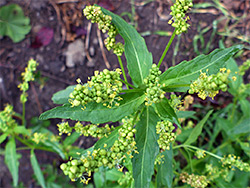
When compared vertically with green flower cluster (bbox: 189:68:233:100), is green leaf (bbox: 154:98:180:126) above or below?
below

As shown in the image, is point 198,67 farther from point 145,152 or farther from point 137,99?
point 145,152

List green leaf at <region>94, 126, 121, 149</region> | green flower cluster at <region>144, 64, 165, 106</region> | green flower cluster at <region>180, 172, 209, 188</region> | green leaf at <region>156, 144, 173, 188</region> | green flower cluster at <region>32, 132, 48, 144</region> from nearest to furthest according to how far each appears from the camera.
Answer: green flower cluster at <region>144, 64, 165, 106</region> → green leaf at <region>94, 126, 121, 149</region> → green leaf at <region>156, 144, 173, 188</region> → green flower cluster at <region>180, 172, 209, 188</region> → green flower cluster at <region>32, 132, 48, 144</region>

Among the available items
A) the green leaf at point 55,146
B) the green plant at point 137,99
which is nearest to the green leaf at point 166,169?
the green plant at point 137,99

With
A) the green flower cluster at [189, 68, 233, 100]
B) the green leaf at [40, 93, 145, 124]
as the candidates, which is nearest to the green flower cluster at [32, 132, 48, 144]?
the green leaf at [40, 93, 145, 124]

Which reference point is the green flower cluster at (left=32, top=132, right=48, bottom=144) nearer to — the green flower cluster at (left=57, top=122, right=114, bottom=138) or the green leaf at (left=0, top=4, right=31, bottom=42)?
the green flower cluster at (left=57, top=122, right=114, bottom=138)

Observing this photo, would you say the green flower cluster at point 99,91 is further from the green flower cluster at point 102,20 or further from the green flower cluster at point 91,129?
the green flower cluster at point 102,20
